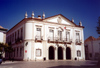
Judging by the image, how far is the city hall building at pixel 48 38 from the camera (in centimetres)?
3230

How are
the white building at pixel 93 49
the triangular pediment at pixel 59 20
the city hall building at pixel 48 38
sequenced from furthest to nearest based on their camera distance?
the white building at pixel 93 49, the triangular pediment at pixel 59 20, the city hall building at pixel 48 38

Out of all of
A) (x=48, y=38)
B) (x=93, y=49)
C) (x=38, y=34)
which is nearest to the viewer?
(x=38, y=34)

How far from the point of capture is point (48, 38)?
111 ft

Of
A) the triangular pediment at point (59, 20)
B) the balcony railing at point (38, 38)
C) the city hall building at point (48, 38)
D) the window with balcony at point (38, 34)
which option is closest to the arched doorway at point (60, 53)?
the city hall building at point (48, 38)

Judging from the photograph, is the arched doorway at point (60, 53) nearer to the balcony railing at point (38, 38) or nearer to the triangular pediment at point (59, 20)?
the triangular pediment at point (59, 20)

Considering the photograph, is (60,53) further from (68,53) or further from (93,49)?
(93,49)

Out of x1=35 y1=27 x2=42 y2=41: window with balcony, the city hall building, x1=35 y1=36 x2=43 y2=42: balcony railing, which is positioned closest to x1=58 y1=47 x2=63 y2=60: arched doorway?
the city hall building

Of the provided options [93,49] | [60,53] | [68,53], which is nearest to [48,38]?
[60,53]

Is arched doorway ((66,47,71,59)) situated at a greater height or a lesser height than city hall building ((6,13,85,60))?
lesser

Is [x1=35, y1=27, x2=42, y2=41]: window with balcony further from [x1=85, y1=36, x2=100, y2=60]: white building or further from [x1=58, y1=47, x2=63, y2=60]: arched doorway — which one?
[x1=85, y1=36, x2=100, y2=60]: white building

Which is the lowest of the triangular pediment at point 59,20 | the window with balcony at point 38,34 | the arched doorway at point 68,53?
the arched doorway at point 68,53

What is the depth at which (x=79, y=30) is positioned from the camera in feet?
129

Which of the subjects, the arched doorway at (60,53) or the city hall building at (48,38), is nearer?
the city hall building at (48,38)

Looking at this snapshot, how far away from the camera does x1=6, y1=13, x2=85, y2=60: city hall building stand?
32300 millimetres
